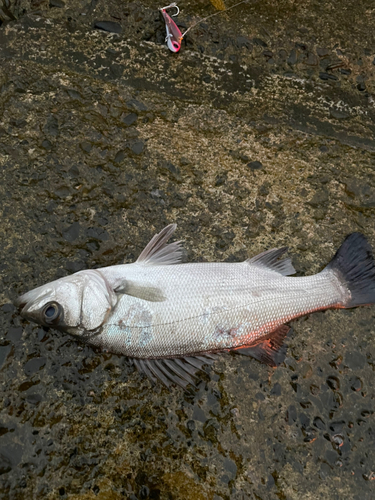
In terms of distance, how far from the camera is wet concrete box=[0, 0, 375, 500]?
11.0ft

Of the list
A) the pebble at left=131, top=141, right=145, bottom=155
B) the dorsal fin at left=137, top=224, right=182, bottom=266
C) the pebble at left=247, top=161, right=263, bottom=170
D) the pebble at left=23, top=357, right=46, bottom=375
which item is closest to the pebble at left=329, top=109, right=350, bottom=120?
the pebble at left=247, top=161, right=263, bottom=170

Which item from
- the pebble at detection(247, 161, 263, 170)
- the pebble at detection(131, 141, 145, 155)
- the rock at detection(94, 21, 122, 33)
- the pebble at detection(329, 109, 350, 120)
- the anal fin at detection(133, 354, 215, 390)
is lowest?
the anal fin at detection(133, 354, 215, 390)

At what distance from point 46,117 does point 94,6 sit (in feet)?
4.68

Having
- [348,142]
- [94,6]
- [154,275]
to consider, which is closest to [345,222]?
[348,142]

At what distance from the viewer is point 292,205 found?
3.98 meters

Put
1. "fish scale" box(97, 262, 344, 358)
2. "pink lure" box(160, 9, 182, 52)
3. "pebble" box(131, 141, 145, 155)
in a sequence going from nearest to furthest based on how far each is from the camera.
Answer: "fish scale" box(97, 262, 344, 358) < "pebble" box(131, 141, 145, 155) < "pink lure" box(160, 9, 182, 52)

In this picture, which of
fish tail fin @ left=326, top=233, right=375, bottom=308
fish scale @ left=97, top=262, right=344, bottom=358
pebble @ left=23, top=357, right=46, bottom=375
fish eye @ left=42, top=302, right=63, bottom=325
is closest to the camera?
fish eye @ left=42, top=302, right=63, bottom=325

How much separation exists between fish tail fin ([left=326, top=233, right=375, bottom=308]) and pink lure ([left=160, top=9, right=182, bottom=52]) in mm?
2646

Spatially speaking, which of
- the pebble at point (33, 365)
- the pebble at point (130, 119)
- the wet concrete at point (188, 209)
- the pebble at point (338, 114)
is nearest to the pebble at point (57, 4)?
the wet concrete at point (188, 209)

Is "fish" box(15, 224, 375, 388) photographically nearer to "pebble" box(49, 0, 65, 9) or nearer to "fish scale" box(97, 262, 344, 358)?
"fish scale" box(97, 262, 344, 358)

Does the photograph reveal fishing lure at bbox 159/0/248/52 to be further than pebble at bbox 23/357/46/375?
Yes

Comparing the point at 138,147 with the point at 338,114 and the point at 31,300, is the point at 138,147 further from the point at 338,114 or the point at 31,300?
the point at 338,114

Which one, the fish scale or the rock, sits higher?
the rock

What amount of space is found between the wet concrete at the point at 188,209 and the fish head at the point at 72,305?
0.37 meters
